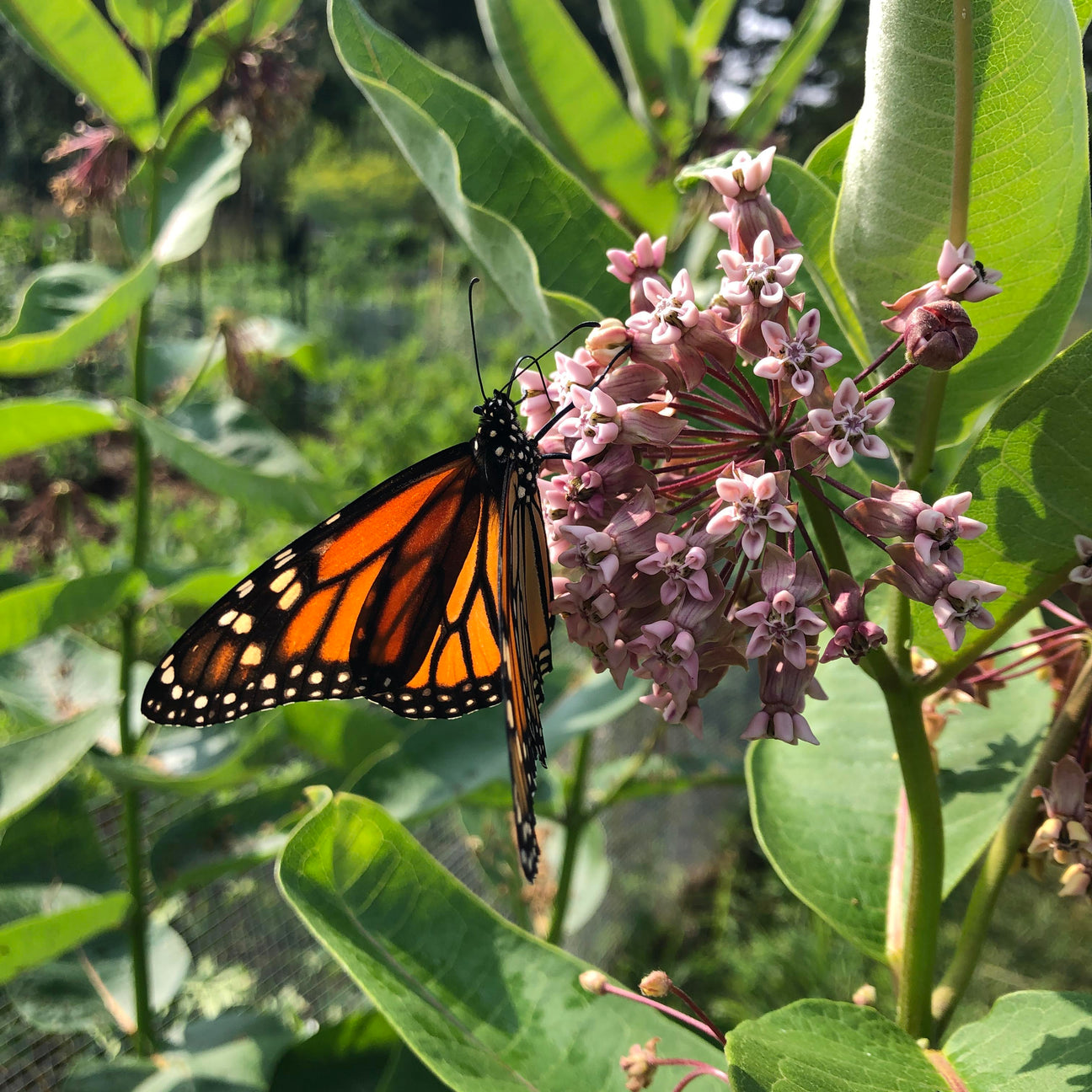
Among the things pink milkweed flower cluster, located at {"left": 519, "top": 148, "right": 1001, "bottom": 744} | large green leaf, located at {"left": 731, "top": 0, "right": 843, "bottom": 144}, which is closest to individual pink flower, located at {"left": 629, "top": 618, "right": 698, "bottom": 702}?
pink milkweed flower cluster, located at {"left": 519, "top": 148, "right": 1001, "bottom": 744}

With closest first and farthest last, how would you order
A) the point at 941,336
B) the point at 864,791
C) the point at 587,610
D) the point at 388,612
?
the point at 941,336 → the point at 587,610 → the point at 864,791 → the point at 388,612

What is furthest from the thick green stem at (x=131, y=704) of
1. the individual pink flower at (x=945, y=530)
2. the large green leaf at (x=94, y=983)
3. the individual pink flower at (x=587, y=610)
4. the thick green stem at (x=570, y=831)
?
the individual pink flower at (x=945, y=530)

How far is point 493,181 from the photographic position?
2.34 feet

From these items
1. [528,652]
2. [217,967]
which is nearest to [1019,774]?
[528,652]

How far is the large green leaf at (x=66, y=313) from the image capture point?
109 centimetres

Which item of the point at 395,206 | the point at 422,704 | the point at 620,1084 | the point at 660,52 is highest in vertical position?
the point at 395,206

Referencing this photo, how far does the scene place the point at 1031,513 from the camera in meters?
0.57

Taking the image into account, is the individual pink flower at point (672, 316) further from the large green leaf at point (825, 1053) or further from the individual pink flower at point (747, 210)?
the large green leaf at point (825, 1053)

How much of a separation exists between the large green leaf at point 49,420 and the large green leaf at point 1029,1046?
1.08m

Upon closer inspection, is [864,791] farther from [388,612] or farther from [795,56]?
[795,56]

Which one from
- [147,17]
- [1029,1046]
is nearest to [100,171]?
[147,17]

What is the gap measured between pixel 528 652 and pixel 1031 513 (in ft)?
1.25

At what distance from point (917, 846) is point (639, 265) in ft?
1.37

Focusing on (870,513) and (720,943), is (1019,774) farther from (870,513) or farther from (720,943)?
(720,943)
